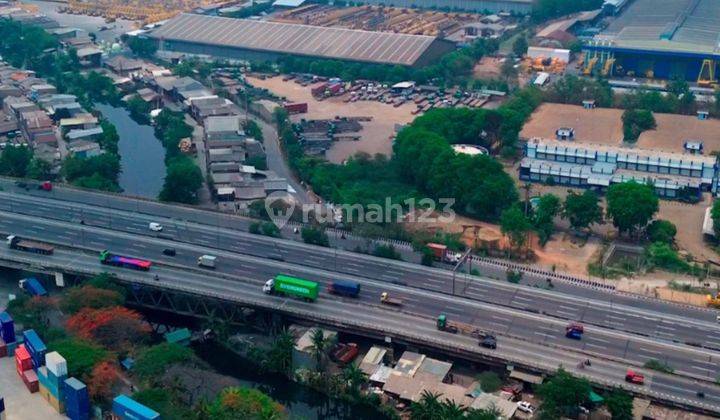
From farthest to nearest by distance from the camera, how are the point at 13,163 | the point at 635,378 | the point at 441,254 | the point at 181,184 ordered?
the point at 13,163, the point at 181,184, the point at 441,254, the point at 635,378

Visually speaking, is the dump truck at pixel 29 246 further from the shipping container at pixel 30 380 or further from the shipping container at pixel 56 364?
the shipping container at pixel 56 364

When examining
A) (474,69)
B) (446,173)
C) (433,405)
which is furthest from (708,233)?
(474,69)

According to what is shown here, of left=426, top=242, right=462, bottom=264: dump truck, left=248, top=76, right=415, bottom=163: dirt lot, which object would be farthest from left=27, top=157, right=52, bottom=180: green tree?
left=426, top=242, right=462, bottom=264: dump truck

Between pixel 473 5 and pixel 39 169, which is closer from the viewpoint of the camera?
pixel 39 169

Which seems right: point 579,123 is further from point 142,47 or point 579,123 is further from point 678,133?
point 142,47

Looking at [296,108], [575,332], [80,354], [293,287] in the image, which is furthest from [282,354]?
[296,108]

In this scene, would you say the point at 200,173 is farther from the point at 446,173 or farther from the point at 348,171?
the point at 446,173

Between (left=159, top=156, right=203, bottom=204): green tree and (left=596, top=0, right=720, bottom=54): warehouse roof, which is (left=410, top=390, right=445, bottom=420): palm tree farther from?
(left=596, top=0, right=720, bottom=54): warehouse roof
